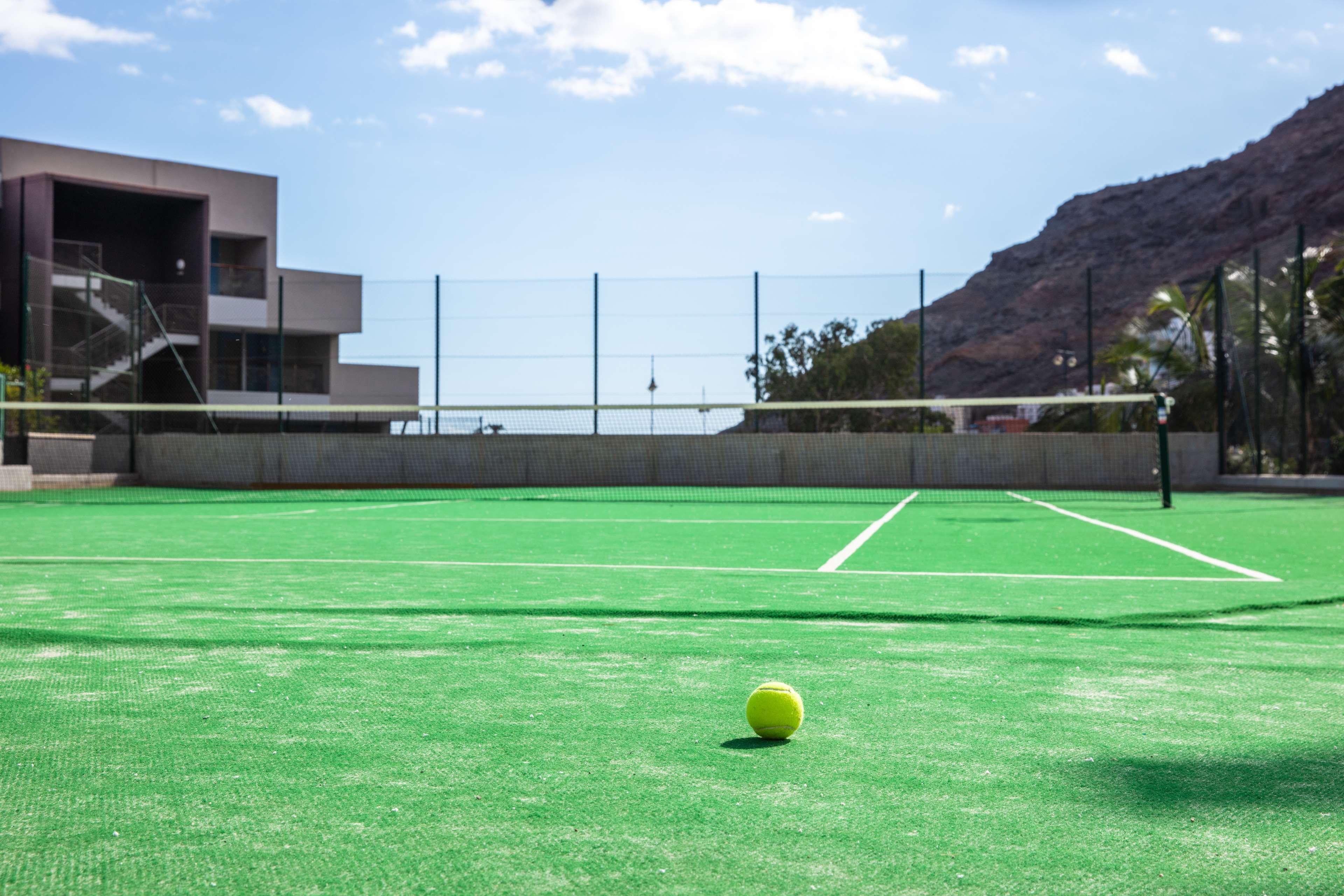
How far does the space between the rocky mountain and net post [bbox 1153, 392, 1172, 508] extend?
72565mm

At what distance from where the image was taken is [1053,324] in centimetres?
10775

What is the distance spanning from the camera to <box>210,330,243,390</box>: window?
38719mm

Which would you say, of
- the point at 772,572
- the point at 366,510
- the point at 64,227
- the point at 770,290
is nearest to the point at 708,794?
the point at 772,572

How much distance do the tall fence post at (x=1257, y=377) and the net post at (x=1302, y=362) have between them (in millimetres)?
761

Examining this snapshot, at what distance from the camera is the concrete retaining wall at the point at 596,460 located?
26.8 m

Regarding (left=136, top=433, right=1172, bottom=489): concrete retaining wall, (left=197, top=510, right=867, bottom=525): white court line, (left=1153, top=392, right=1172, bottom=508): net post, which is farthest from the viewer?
(left=136, top=433, right=1172, bottom=489): concrete retaining wall

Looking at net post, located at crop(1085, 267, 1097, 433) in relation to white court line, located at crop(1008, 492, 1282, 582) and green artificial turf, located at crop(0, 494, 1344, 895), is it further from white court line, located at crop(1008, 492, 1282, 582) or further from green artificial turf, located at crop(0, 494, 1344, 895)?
green artificial turf, located at crop(0, 494, 1344, 895)

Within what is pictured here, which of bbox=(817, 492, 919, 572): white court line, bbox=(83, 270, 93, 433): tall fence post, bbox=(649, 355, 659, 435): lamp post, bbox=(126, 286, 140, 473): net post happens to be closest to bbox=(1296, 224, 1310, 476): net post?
bbox=(817, 492, 919, 572): white court line

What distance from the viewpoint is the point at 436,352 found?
1110 inches

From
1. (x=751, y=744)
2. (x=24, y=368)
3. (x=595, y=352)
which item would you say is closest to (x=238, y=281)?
(x=24, y=368)

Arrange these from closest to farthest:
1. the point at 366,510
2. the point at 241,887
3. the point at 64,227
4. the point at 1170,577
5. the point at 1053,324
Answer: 1. the point at 241,887
2. the point at 1170,577
3. the point at 366,510
4. the point at 64,227
5. the point at 1053,324

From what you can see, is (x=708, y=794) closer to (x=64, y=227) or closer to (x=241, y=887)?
(x=241, y=887)

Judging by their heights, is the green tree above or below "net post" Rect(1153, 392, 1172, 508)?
above

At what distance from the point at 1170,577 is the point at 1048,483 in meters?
19.0
